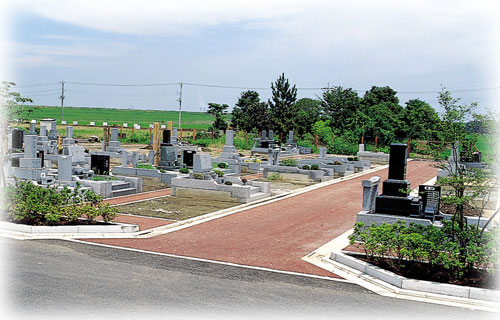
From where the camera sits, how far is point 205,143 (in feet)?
182

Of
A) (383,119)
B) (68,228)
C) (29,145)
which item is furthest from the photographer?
(383,119)

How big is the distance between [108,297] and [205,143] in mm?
46931

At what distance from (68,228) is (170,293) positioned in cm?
588

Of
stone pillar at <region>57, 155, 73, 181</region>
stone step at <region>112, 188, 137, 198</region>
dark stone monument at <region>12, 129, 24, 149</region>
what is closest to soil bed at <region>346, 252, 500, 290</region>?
stone step at <region>112, 188, 137, 198</region>

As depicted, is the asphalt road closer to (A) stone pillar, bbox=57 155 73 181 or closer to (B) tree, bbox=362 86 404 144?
(A) stone pillar, bbox=57 155 73 181

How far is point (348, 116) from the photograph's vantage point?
60.3 metres

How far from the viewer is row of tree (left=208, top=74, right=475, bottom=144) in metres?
56.9

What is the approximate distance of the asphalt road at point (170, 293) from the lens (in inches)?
332

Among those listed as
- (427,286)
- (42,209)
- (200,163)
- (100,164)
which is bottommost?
(427,286)

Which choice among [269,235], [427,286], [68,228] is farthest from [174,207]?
[427,286]

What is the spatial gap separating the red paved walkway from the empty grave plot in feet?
4.37

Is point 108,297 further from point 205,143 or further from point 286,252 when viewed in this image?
point 205,143

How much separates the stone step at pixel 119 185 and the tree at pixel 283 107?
3992 centimetres

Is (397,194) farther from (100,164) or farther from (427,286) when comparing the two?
(100,164)
